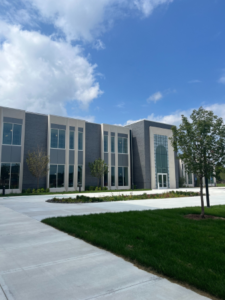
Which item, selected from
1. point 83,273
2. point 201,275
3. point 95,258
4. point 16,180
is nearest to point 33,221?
point 95,258

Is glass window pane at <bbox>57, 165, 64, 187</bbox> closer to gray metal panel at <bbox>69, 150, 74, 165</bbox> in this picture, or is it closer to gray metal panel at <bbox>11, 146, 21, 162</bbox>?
gray metal panel at <bbox>69, 150, 74, 165</bbox>

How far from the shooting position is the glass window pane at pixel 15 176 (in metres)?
25.2

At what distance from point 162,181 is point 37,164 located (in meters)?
19.9

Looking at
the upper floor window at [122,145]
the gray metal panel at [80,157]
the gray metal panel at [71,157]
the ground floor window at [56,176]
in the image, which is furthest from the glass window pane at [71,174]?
the upper floor window at [122,145]

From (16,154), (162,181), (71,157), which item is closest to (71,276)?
(16,154)

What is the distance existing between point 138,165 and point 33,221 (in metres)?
28.3

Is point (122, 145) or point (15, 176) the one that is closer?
point (15, 176)

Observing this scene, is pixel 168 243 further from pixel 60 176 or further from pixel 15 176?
pixel 60 176

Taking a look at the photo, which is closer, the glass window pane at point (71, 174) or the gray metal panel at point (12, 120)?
the gray metal panel at point (12, 120)

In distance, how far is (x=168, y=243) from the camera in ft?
17.1

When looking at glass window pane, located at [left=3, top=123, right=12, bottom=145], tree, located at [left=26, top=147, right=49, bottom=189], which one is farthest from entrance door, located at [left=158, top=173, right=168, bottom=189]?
glass window pane, located at [left=3, top=123, right=12, bottom=145]

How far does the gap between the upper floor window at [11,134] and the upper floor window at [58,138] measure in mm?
3989

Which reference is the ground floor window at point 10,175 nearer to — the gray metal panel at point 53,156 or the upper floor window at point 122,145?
the gray metal panel at point 53,156

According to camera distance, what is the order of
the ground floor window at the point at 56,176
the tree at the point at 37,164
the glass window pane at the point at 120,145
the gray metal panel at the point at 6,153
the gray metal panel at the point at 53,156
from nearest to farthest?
the gray metal panel at the point at 6,153 < the tree at the point at 37,164 < the ground floor window at the point at 56,176 < the gray metal panel at the point at 53,156 < the glass window pane at the point at 120,145
